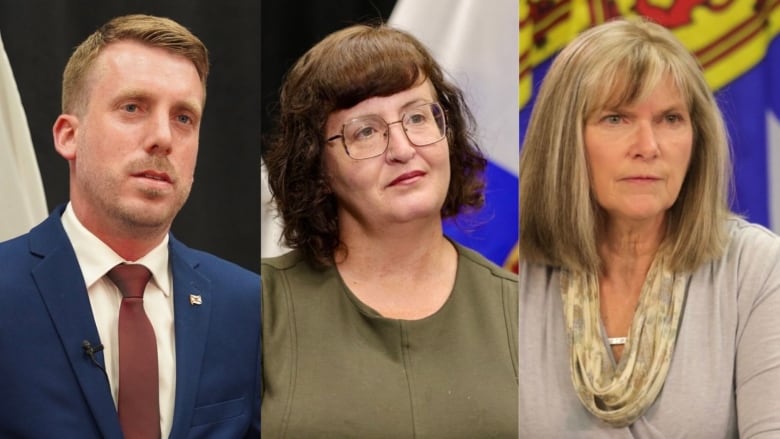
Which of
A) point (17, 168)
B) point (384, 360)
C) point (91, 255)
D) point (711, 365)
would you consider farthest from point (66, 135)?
point (711, 365)

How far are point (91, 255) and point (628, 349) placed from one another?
4.69 feet

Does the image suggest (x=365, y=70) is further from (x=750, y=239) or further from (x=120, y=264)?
(x=750, y=239)

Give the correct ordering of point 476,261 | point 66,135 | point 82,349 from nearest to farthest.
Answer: point 82,349 → point 66,135 → point 476,261

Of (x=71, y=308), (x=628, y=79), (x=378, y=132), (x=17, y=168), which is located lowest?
(x=71, y=308)

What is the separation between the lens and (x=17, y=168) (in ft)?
8.41

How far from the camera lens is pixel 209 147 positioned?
2.60m

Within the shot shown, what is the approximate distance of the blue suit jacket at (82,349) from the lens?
238 cm

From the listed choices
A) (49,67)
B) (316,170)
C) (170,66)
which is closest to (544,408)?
(316,170)

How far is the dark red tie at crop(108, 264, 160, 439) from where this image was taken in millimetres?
2457

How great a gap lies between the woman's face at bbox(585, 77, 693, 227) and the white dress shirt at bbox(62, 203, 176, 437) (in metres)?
1.20

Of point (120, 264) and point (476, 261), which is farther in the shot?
point (476, 261)

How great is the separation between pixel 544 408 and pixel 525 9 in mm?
1085

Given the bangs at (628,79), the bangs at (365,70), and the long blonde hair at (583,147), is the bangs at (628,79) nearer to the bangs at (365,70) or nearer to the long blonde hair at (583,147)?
the long blonde hair at (583,147)

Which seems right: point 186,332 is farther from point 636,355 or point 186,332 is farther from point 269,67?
point 636,355
